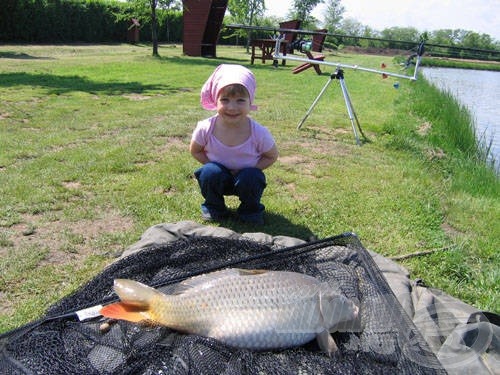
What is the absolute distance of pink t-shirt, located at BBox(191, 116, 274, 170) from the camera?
373 cm

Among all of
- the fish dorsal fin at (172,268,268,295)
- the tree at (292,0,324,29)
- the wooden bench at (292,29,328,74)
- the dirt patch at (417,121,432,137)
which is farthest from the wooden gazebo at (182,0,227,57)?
the tree at (292,0,324,29)

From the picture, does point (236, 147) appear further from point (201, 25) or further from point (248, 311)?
point (201, 25)

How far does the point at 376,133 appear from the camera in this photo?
7969 millimetres

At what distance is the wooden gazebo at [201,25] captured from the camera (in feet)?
74.5

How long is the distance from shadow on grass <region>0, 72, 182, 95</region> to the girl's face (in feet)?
23.9

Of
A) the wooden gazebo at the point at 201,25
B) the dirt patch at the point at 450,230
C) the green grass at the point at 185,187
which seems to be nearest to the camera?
the green grass at the point at 185,187

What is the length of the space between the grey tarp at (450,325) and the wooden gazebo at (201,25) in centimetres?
2135

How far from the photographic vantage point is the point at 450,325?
2.28 meters

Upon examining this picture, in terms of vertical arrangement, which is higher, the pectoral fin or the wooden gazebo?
the wooden gazebo

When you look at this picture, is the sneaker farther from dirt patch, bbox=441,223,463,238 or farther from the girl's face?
dirt patch, bbox=441,223,463,238

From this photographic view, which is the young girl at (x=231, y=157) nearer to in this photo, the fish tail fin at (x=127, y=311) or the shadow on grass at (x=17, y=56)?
the fish tail fin at (x=127, y=311)

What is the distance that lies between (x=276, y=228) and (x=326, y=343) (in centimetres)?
186

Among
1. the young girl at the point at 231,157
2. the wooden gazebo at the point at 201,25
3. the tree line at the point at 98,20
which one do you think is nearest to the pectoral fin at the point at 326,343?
the young girl at the point at 231,157

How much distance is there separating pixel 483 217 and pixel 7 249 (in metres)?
4.08
